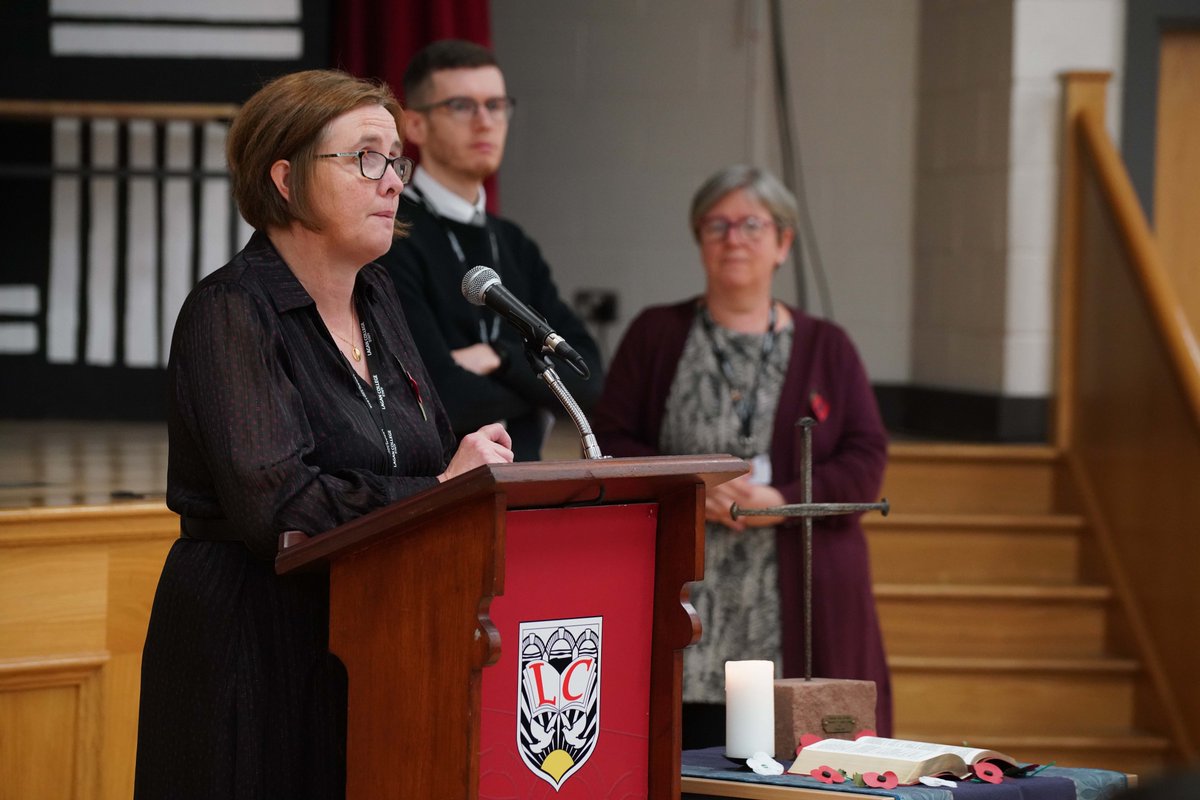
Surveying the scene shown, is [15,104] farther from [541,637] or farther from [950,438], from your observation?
[541,637]


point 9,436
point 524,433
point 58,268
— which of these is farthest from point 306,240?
point 58,268

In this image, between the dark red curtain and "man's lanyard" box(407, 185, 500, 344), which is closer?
"man's lanyard" box(407, 185, 500, 344)

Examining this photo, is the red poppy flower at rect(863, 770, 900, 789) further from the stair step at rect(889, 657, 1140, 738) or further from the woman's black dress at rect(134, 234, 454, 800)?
the stair step at rect(889, 657, 1140, 738)

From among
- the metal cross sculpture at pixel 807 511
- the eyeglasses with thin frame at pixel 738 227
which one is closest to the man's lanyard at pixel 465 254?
the eyeglasses with thin frame at pixel 738 227

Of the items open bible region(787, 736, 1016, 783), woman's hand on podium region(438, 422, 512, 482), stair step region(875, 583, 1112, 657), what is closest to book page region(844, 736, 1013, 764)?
open bible region(787, 736, 1016, 783)

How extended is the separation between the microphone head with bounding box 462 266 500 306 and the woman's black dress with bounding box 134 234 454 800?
0.59 feet

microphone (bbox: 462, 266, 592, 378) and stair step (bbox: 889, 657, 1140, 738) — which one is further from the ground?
microphone (bbox: 462, 266, 592, 378)

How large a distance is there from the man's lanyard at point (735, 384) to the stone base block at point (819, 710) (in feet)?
3.15

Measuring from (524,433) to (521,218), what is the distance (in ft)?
11.3

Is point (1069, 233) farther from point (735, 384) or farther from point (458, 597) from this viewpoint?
point (458, 597)

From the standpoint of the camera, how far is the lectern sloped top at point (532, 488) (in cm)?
152

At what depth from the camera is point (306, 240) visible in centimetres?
189

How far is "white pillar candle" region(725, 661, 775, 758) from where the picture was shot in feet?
6.66

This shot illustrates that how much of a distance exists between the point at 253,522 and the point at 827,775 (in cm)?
79
